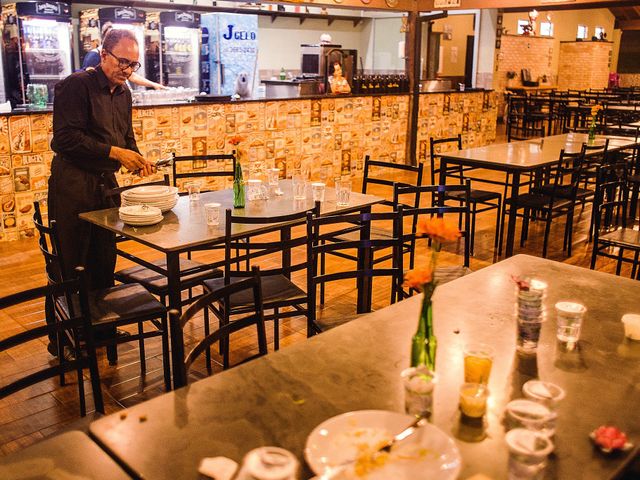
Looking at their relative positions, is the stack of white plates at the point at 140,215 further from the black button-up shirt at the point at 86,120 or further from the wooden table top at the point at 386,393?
the wooden table top at the point at 386,393

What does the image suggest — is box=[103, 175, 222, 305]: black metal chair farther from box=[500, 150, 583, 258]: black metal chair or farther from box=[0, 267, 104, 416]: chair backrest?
box=[500, 150, 583, 258]: black metal chair

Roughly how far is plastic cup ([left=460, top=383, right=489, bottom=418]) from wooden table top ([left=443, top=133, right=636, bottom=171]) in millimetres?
3933

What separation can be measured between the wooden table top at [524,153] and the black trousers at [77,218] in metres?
3.18

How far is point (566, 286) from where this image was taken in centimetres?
251

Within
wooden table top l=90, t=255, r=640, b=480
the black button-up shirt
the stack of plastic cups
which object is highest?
the black button-up shirt

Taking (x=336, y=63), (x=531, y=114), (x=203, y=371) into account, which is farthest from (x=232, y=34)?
(x=203, y=371)

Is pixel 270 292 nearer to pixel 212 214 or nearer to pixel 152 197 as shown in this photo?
pixel 212 214

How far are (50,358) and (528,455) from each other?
2.92 metres

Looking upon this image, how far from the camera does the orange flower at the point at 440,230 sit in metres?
1.51

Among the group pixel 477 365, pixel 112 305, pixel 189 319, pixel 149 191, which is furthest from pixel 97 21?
pixel 477 365

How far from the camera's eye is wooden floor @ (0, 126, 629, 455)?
2.91 metres

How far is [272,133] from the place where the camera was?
24.5 ft

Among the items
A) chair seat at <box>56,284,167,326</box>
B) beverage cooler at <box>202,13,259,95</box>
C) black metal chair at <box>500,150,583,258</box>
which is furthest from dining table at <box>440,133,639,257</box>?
beverage cooler at <box>202,13,259,95</box>

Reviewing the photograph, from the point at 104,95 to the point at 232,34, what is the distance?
6951 millimetres
